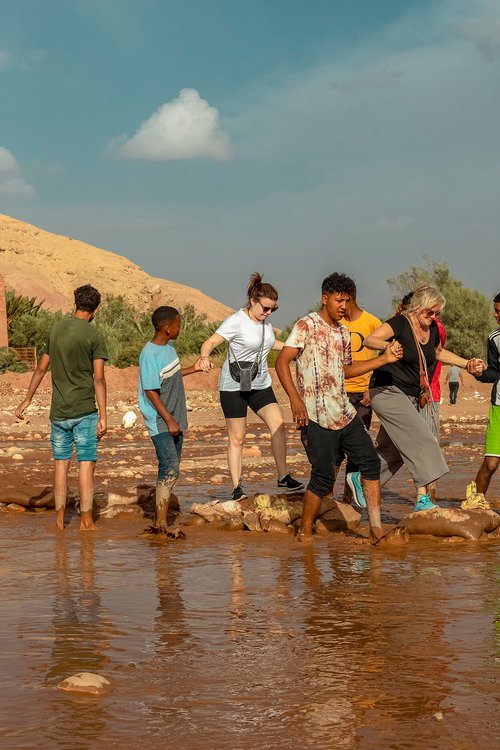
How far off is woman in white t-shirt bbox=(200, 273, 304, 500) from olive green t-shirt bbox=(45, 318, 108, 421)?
1098 mm

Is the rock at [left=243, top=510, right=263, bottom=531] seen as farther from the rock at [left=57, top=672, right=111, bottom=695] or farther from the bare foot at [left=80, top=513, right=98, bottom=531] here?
the rock at [left=57, top=672, right=111, bottom=695]

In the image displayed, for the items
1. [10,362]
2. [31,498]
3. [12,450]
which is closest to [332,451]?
[31,498]

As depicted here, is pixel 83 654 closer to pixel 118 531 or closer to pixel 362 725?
pixel 362 725

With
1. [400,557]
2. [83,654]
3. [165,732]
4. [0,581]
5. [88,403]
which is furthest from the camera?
[88,403]

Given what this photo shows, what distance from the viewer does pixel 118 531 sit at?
357 inches

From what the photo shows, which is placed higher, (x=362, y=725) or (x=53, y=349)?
(x=53, y=349)

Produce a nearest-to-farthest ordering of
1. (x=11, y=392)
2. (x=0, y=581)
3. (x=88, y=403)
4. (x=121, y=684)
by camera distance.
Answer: (x=121, y=684) < (x=0, y=581) < (x=88, y=403) < (x=11, y=392)

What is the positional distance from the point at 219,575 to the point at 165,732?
3090 mm

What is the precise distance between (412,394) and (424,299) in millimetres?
761

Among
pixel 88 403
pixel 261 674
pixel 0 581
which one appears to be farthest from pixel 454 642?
pixel 88 403

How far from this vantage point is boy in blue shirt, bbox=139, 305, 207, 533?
8.62 m

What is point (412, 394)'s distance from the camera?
8703 mm

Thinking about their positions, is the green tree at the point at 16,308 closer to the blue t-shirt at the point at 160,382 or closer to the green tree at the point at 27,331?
the green tree at the point at 27,331

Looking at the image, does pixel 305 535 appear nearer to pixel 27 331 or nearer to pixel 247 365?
pixel 247 365
